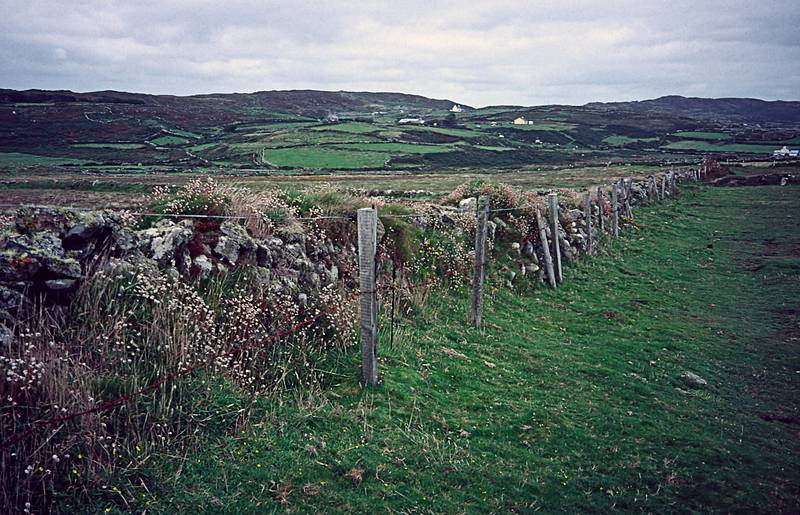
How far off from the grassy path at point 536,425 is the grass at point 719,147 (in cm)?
11015

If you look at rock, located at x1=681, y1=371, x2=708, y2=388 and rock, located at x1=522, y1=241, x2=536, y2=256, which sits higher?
rock, located at x1=522, y1=241, x2=536, y2=256

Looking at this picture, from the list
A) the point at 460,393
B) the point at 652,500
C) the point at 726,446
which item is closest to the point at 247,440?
the point at 460,393

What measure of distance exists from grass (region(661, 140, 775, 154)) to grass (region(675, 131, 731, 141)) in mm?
9496

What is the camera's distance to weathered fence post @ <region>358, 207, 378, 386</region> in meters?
6.71

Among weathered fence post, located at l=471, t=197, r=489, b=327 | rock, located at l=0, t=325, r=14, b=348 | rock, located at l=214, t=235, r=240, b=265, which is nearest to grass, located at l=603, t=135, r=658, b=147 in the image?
weathered fence post, located at l=471, t=197, r=489, b=327

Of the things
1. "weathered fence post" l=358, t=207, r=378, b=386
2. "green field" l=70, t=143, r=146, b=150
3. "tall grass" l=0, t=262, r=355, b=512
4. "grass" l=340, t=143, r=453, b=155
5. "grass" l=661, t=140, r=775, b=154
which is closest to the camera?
"tall grass" l=0, t=262, r=355, b=512

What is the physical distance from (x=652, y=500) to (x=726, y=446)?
72.1 inches

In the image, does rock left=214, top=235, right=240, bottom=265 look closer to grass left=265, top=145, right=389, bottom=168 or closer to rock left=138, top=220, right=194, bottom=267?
rock left=138, top=220, right=194, bottom=267

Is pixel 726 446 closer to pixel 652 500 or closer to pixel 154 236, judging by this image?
pixel 652 500

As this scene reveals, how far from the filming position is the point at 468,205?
14.2 m

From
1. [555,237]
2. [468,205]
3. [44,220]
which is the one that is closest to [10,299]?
[44,220]

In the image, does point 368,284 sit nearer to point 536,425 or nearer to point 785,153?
→ point 536,425

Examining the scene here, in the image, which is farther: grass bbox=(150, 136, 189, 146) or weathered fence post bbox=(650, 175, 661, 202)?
grass bbox=(150, 136, 189, 146)

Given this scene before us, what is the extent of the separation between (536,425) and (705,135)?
158 metres
